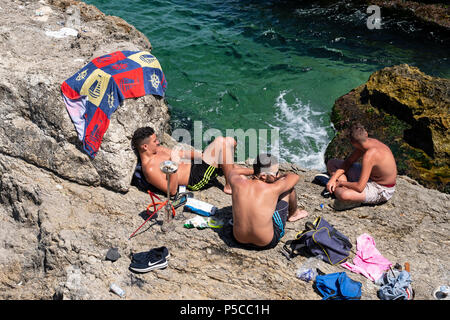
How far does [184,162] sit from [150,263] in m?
2.22

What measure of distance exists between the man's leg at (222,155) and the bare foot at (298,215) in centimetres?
127

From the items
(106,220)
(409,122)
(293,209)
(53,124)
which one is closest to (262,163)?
(293,209)

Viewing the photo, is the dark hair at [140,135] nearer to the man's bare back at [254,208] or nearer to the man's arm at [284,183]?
the man's bare back at [254,208]

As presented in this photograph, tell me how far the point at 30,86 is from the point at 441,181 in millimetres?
7667

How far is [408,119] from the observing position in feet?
27.5

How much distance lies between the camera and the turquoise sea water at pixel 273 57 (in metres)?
10.3

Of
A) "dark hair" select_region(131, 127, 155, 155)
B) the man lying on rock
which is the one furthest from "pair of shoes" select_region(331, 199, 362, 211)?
"dark hair" select_region(131, 127, 155, 155)

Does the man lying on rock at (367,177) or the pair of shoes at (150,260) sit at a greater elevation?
the man lying on rock at (367,177)

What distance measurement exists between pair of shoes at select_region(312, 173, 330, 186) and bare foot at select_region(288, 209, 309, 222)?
1.02 meters

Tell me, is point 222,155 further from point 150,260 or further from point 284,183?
point 150,260

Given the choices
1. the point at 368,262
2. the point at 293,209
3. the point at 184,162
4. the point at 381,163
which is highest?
the point at 381,163

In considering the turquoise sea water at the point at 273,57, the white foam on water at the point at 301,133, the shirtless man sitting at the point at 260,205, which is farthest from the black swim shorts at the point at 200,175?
the turquoise sea water at the point at 273,57

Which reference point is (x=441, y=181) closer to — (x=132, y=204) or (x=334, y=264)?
(x=334, y=264)

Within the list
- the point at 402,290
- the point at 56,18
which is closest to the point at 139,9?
the point at 56,18
